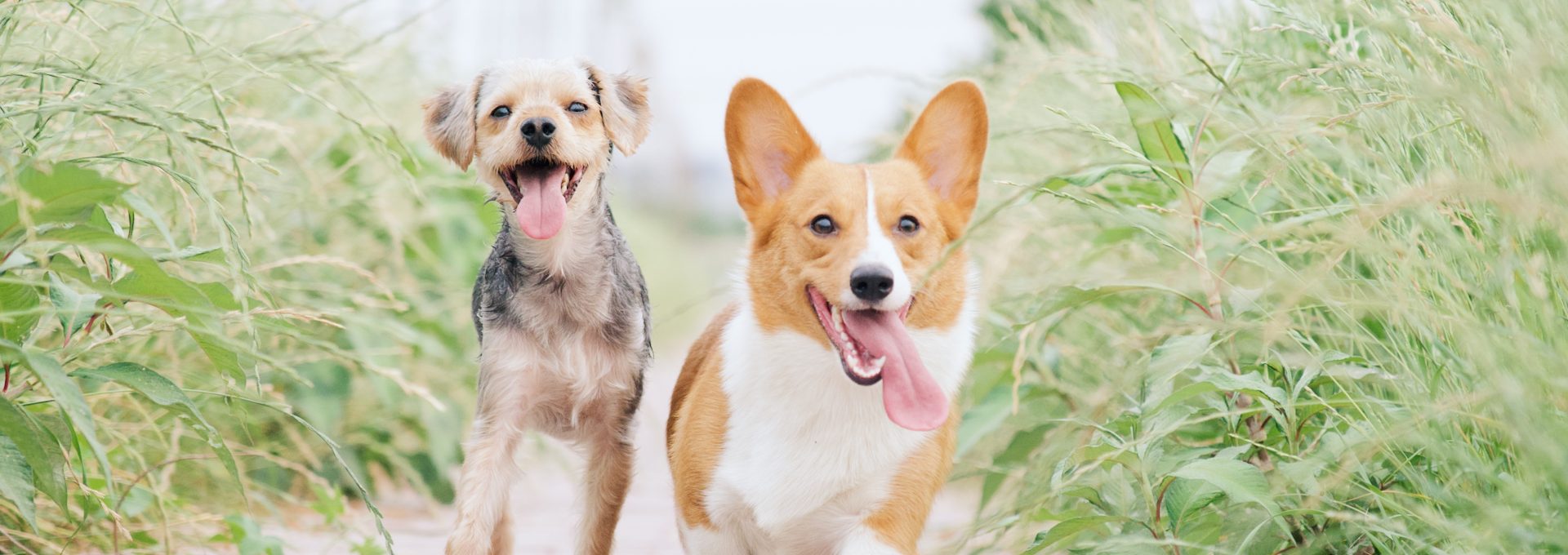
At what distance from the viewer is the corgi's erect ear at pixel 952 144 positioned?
3104mm

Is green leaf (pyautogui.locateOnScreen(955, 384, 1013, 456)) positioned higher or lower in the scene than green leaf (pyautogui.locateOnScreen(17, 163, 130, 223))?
lower

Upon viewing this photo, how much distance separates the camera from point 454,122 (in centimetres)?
336

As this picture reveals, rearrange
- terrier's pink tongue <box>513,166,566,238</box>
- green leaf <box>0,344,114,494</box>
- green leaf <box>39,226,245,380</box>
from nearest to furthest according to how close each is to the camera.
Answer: green leaf <box>0,344,114,494</box> → green leaf <box>39,226,245,380</box> → terrier's pink tongue <box>513,166,566,238</box>

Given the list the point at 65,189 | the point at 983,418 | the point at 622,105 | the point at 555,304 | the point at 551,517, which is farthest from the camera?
the point at 551,517

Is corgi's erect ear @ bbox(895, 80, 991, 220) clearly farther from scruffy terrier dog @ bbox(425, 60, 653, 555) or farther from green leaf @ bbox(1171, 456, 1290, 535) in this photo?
green leaf @ bbox(1171, 456, 1290, 535)

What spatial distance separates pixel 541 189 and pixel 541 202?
0.05 meters

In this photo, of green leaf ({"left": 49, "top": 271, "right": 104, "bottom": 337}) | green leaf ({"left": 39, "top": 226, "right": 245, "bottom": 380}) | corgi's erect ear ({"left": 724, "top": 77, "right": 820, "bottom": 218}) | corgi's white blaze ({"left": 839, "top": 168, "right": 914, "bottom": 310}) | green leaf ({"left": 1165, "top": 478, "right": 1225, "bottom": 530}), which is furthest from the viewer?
corgi's erect ear ({"left": 724, "top": 77, "right": 820, "bottom": 218})

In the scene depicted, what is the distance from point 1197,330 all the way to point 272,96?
12.9ft

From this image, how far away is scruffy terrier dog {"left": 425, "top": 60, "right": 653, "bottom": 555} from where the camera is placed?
10.5ft

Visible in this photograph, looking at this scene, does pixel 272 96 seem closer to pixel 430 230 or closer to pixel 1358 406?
pixel 430 230

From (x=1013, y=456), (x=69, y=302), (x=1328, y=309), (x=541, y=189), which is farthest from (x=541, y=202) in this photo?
(x=1328, y=309)

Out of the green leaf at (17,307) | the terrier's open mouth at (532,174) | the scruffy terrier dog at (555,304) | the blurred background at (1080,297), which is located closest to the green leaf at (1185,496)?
the blurred background at (1080,297)

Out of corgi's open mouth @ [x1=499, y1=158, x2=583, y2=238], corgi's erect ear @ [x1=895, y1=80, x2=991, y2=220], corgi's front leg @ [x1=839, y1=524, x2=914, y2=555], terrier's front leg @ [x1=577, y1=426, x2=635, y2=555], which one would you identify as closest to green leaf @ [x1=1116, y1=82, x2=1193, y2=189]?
corgi's erect ear @ [x1=895, y1=80, x2=991, y2=220]

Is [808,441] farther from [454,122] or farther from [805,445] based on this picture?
[454,122]
